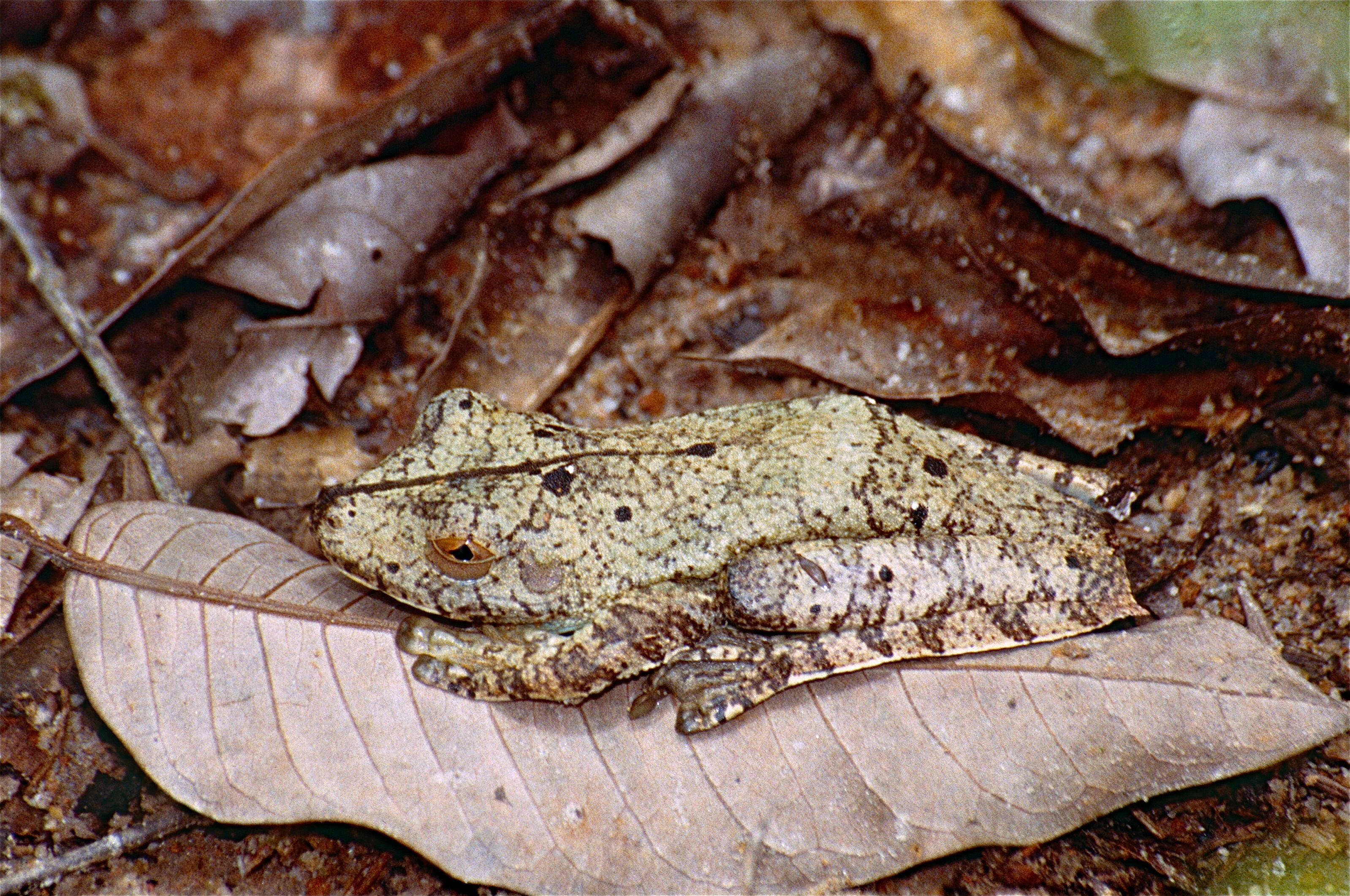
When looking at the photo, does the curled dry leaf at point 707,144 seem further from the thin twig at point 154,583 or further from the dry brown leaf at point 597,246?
the thin twig at point 154,583

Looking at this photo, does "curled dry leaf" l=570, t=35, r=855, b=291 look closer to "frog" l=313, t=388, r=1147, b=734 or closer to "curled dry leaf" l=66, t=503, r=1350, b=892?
"frog" l=313, t=388, r=1147, b=734

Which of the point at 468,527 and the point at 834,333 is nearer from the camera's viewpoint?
the point at 468,527

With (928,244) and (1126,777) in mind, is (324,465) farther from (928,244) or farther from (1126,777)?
(1126,777)

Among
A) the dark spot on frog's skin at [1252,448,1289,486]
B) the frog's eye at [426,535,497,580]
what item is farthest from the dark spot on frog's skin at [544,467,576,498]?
the dark spot on frog's skin at [1252,448,1289,486]

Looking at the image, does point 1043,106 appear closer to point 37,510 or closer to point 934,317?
point 934,317

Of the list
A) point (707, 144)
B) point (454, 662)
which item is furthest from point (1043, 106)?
point (454, 662)

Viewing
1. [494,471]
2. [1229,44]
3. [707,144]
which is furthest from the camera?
[1229,44]

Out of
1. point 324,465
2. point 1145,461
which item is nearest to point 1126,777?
point 1145,461
